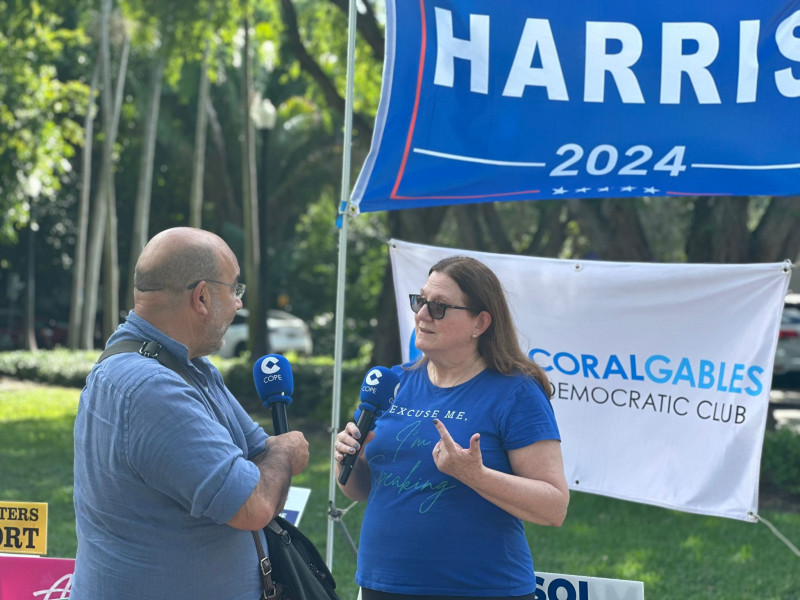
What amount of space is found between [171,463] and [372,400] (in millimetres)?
1040

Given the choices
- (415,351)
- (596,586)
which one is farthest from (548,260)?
(596,586)

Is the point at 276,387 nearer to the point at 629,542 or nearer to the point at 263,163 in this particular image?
the point at 629,542

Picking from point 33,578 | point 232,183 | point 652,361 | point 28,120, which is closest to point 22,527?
point 33,578

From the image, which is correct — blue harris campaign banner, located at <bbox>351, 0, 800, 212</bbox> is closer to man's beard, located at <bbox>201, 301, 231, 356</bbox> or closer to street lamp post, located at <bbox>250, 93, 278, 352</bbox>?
man's beard, located at <bbox>201, 301, 231, 356</bbox>

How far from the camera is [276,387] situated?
3166mm

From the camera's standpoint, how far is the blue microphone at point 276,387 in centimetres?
313

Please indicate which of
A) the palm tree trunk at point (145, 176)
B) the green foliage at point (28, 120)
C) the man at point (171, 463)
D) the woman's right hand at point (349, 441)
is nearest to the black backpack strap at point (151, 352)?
the man at point (171, 463)

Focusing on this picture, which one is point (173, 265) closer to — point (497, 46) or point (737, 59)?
point (497, 46)

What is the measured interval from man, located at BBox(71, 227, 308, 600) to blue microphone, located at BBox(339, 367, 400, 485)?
1.92 ft

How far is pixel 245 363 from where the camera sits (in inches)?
641

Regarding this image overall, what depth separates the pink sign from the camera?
4.03 meters

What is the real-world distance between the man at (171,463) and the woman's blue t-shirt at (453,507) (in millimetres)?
613

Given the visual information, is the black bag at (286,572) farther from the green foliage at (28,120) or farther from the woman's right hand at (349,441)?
the green foliage at (28,120)

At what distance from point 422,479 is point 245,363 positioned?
43.6 feet
